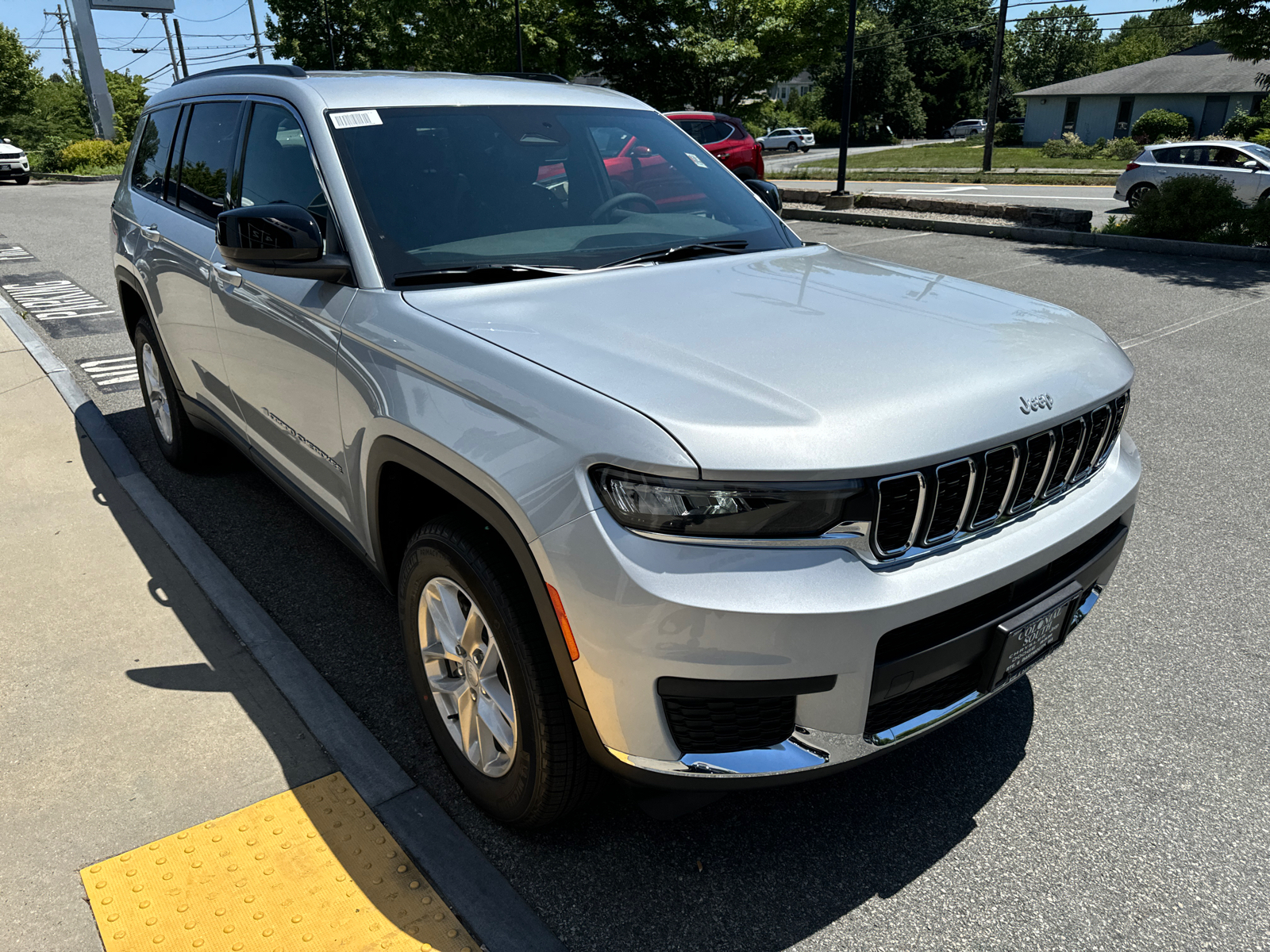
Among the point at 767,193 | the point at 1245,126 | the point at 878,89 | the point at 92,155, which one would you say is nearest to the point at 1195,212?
the point at 767,193

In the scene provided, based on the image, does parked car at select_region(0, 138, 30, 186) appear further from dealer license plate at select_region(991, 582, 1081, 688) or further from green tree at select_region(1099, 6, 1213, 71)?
green tree at select_region(1099, 6, 1213, 71)

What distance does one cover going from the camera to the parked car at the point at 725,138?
1576 centimetres

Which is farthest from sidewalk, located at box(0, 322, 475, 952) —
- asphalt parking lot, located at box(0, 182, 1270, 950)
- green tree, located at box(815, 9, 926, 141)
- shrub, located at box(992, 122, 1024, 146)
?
green tree, located at box(815, 9, 926, 141)

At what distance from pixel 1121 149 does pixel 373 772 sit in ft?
152

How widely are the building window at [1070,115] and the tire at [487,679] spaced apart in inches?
2592

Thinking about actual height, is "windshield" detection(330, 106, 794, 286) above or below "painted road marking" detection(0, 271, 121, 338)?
above

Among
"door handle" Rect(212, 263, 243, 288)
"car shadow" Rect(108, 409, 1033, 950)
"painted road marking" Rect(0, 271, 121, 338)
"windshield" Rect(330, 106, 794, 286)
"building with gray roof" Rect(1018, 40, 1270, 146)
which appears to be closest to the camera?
"car shadow" Rect(108, 409, 1033, 950)

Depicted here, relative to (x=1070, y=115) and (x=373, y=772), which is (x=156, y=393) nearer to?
(x=373, y=772)

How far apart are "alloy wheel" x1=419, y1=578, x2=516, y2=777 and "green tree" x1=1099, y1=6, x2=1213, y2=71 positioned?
306 ft

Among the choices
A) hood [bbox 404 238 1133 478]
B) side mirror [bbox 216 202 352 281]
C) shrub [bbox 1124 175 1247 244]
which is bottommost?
shrub [bbox 1124 175 1247 244]

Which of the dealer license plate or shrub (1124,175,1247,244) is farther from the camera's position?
shrub (1124,175,1247,244)

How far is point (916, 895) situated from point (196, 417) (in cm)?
374

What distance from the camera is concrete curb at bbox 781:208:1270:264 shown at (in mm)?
10859

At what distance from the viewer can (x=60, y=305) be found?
381 inches
